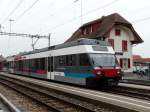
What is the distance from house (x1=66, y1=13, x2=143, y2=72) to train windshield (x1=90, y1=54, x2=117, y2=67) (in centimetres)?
2401

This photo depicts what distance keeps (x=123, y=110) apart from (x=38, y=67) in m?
20.9

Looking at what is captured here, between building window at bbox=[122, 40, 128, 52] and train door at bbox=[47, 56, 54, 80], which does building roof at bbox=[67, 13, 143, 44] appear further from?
train door at bbox=[47, 56, 54, 80]

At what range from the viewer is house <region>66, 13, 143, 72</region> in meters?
45.8

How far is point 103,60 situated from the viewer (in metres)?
20.2

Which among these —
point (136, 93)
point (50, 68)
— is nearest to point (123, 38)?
point (50, 68)

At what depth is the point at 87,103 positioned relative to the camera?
1330 centimetres

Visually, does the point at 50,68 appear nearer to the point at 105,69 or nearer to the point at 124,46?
the point at 105,69

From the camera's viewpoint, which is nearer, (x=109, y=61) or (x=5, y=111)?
(x=5, y=111)

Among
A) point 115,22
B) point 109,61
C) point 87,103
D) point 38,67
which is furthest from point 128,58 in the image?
point 87,103

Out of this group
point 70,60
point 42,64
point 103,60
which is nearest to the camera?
point 103,60

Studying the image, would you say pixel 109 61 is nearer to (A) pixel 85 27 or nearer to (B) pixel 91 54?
(B) pixel 91 54

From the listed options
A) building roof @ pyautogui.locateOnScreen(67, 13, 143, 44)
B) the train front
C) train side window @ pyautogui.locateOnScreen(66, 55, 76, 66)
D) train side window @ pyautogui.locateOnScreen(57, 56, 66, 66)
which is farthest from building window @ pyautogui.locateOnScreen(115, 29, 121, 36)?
the train front

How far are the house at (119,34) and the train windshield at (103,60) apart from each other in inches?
945

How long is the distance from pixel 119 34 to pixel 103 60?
27.9m
